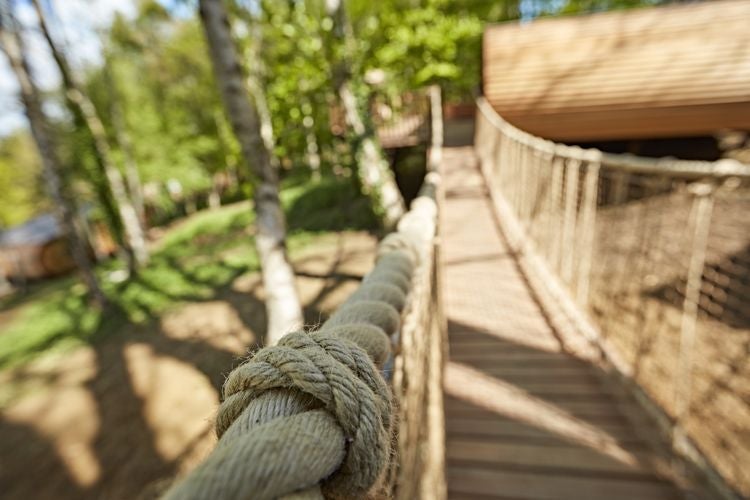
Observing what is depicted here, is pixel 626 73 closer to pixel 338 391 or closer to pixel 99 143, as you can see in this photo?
pixel 338 391

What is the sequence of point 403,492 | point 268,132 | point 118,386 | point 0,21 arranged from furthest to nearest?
point 268,132 < point 0,21 < point 118,386 < point 403,492

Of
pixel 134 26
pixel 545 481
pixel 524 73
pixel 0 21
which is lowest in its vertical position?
pixel 545 481

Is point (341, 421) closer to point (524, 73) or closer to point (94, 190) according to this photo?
point (524, 73)

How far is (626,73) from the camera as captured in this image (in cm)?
632

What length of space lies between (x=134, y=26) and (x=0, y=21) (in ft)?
51.9

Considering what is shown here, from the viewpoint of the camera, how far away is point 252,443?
0.47 meters

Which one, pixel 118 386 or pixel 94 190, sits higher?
→ pixel 94 190

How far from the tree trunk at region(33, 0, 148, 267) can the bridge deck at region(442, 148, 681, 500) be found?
12195 millimetres

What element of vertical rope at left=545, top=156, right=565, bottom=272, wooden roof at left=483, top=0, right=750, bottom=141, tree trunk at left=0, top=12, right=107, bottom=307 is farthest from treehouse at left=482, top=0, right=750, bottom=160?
tree trunk at left=0, top=12, right=107, bottom=307

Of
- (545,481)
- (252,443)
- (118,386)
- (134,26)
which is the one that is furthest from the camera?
(134,26)

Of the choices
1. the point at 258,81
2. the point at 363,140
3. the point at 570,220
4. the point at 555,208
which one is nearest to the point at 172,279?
the point at 363,140

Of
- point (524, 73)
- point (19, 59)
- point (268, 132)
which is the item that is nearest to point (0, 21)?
point (19, 59)

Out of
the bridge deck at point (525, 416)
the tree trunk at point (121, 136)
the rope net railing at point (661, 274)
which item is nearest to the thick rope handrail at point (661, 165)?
the rope net railing at point (661, 274)

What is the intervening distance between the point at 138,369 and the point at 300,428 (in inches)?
324
